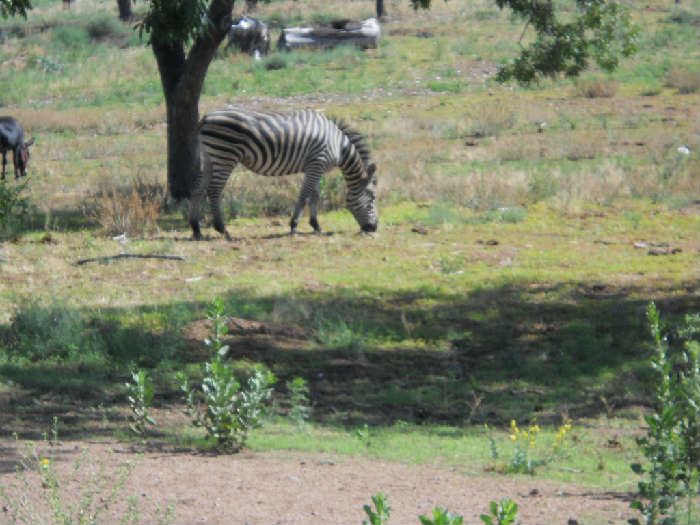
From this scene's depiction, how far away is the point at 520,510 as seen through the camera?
6.70 m

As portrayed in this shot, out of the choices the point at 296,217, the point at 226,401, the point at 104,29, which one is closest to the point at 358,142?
the point at 296,217

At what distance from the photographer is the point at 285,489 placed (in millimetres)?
6941

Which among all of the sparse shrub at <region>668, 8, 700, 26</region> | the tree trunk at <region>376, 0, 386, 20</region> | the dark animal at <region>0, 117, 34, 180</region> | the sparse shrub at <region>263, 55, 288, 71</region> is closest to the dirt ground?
the dark animal at <region>0, 117, 34, 180</region>

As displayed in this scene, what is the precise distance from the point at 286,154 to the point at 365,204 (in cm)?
134

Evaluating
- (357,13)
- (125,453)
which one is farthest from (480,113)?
(357,13)

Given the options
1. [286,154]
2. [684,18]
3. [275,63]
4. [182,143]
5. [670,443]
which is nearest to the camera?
[670,443]

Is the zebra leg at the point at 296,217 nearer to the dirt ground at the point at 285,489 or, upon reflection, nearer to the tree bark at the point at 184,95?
the tree bark at the point at 184,95

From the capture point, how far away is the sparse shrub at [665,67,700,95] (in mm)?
31469

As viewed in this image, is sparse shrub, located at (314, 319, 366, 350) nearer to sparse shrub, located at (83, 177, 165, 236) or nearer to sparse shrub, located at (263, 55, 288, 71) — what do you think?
sparse shrub, located at (83, 177, 165, 236)

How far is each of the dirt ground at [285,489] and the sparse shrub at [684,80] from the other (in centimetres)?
2557

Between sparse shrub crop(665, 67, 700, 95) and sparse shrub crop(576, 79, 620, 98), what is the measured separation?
1.73 m

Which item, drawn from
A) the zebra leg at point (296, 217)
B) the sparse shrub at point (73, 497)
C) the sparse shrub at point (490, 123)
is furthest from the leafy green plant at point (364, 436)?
the sparse shrub at point (490, 123)

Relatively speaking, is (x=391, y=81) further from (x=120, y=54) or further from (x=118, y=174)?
(x=118, y=174)

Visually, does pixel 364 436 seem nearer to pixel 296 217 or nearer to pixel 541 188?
pixel 296 217
